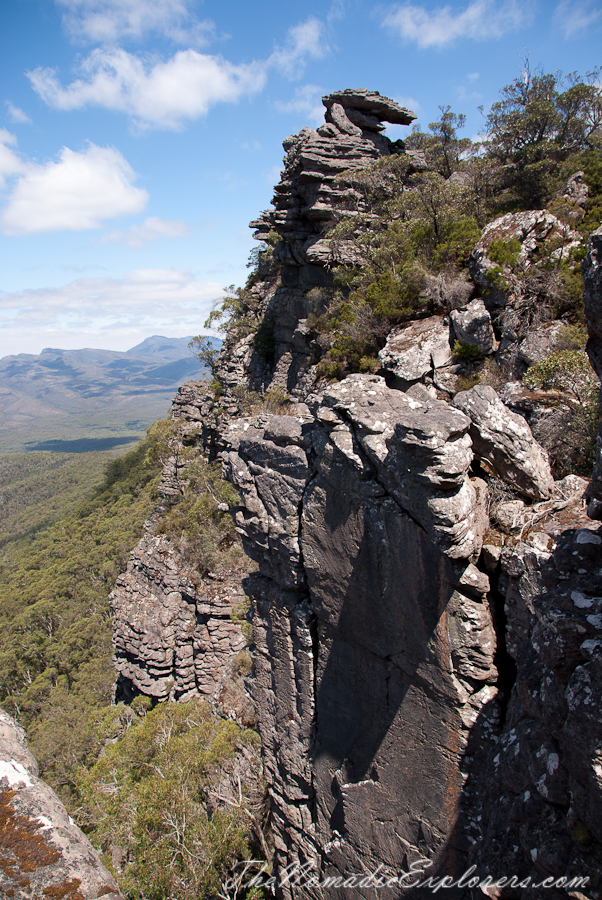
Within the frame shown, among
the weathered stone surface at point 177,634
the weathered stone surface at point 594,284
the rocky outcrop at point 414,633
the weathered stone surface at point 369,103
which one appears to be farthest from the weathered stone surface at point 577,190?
the weathered stone surface at point 177,634

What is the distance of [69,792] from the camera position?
2897cm

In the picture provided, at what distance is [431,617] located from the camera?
8.23 m

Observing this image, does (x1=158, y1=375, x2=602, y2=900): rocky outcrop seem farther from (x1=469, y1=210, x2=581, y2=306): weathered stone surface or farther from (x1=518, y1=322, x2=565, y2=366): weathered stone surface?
(x1=469, y1=210, x2=581, y2=306): weathered stone surface

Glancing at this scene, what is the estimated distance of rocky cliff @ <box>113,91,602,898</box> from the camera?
529 cm

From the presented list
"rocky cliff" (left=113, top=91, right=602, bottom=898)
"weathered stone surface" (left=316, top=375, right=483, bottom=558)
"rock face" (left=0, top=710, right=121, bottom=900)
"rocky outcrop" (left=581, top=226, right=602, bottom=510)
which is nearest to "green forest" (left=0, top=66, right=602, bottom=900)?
"rocky cliff" (left=113, top=91, right=602, bottom=898)

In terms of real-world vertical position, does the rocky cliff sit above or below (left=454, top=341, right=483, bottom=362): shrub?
below

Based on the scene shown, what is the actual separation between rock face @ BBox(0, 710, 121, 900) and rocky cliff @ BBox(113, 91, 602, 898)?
182 inches

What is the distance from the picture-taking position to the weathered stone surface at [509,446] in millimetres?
8180

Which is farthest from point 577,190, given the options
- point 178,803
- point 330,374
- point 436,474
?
point 178,803

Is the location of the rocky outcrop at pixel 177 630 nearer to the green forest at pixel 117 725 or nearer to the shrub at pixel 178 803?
the green forest at pixel 117 725

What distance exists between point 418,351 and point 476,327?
1.99 metres

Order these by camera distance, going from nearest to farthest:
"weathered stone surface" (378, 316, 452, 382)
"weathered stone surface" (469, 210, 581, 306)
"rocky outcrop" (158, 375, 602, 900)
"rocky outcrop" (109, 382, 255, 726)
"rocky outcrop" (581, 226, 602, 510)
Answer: "rocky outcrop" (581, 226, 602, 510) < "rocky outcrop" (158, 375, 602, 900) < "weathered stone surface" (469, 210, 581, 306) < "weathered stone surface" (378, 316, 452, 382) < "rocky outcrop" (109, 382, 255, 726)

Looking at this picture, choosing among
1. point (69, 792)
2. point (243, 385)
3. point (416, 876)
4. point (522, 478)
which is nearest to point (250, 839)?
point (416, 876)

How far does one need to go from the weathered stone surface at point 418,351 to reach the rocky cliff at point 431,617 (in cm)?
8
